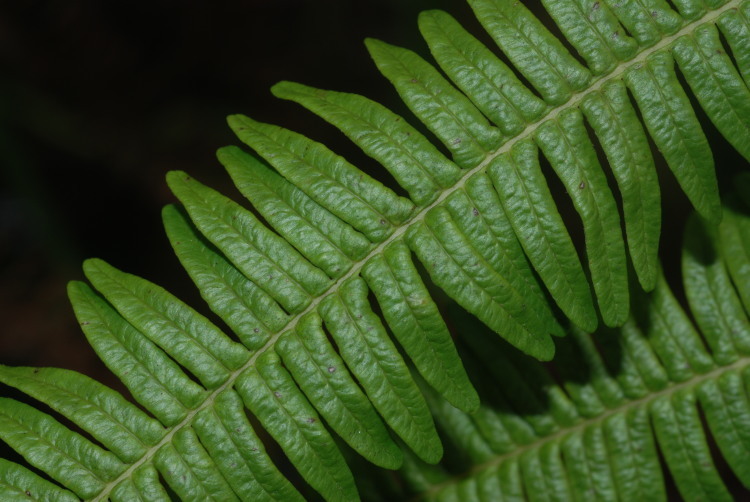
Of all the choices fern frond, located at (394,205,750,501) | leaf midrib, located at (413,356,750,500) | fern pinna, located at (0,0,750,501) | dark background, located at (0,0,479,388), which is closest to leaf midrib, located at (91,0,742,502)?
fern pinna, located at (0,0,750,501)

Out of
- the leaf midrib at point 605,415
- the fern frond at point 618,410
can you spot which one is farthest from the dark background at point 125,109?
the leaf midrib at point 605,415

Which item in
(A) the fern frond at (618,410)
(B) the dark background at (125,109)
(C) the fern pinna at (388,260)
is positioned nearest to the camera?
(C) the fern pinna at (388,260)

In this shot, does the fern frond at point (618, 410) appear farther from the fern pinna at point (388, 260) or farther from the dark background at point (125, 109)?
the dark background at point (125, 109)

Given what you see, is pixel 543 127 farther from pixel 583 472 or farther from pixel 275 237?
pixel 583 472

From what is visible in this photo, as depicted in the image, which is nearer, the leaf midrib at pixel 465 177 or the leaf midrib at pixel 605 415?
the leaf midrib at pixel 465 177

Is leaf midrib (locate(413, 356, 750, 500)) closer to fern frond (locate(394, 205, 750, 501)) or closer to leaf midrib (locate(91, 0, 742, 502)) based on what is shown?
fern frond (locate(394, 205, 750, 501))

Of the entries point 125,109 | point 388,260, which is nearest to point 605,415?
point 388,260

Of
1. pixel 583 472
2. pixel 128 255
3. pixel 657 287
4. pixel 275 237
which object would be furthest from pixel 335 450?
pixel 128 255
